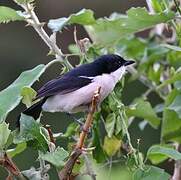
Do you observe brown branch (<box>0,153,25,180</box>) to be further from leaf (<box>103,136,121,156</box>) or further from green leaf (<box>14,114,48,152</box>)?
leaf (<box>103,136,121,156</box>)

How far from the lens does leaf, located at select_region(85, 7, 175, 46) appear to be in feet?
4.35

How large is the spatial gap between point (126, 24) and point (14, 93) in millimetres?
305

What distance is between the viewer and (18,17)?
4.36ft

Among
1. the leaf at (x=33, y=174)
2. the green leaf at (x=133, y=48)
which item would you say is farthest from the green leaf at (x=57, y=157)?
the green leaf at (x=133, y=48)

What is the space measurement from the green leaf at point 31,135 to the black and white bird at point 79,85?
24cm

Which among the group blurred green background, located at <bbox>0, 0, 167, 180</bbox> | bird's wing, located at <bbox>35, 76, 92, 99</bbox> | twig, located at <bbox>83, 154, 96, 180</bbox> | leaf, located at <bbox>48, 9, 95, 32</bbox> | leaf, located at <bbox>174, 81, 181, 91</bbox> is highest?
leaf, located at <bbox>48, 9, 95, 32</bbox>

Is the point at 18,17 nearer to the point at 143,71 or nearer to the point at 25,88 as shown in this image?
the point at 25,88

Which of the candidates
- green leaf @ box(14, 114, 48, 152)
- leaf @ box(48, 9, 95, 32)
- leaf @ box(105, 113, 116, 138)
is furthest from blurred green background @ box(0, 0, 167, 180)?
green leaf @ box(14, 114, 48, 152)

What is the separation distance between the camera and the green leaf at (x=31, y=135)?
104cm

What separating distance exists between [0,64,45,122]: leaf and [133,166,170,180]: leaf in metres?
0.25

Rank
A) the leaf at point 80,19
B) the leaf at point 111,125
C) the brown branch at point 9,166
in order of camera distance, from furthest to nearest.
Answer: the leaf at point 80,19 < the leaf at point 111,125 < the brown branch at point 9,166

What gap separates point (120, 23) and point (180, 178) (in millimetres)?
347

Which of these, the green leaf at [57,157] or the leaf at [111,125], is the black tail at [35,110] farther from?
the green leaf at [57,157]

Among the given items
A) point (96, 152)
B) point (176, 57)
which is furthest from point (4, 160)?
point (176, 57)
